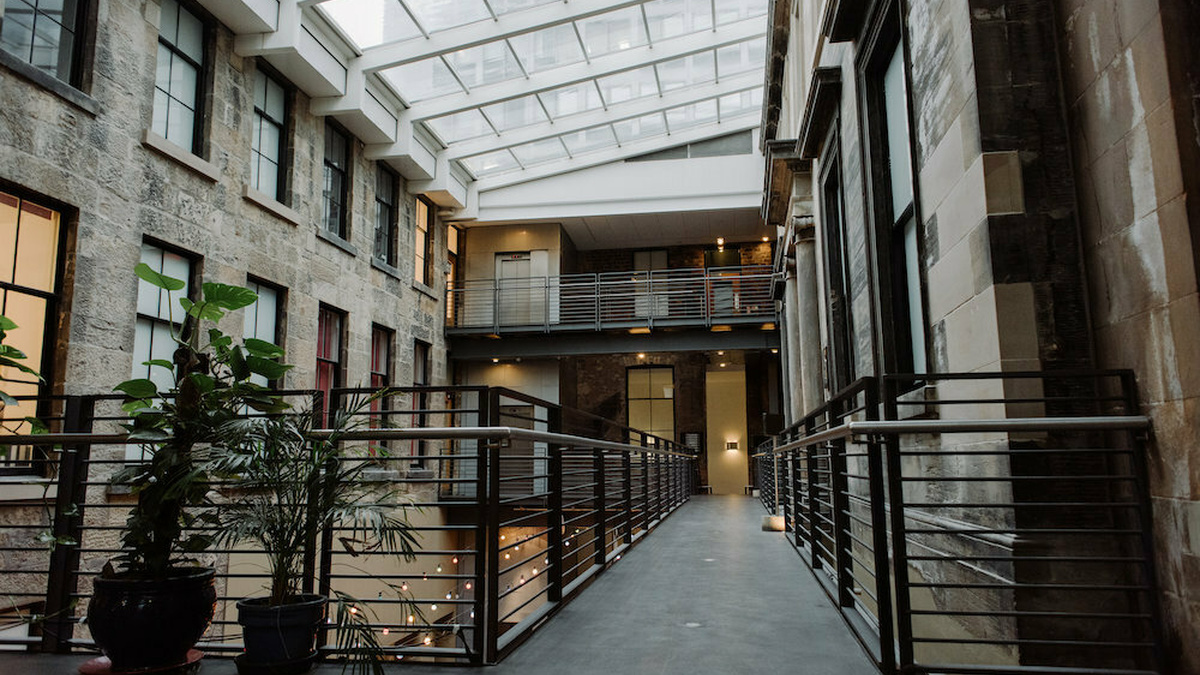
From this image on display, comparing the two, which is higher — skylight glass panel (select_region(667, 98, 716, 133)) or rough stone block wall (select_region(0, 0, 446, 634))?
skylight glass panel (select_region(667, 98, 716, 133))

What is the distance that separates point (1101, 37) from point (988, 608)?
2.05m

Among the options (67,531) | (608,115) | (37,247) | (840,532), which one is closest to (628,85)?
(608,115)

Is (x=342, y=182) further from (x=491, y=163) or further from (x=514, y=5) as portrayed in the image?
(x=491, y=163)

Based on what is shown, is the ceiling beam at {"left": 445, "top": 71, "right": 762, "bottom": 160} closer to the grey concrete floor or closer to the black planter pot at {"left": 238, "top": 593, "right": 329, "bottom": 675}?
the grey concrete floor

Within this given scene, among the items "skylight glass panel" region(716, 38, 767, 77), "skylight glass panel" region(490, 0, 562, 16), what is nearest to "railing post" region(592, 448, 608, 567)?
"skylight glass panel" region(490, 0, 562, 16)

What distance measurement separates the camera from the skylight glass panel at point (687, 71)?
46.1ft

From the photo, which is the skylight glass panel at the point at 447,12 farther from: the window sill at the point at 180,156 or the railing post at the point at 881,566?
the railing post at the point at 881,566

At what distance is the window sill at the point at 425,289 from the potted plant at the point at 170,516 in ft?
39.1

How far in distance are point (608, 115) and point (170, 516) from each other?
1327cm

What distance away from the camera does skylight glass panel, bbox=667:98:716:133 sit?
52.8 feet

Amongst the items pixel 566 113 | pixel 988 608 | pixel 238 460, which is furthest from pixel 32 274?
pixel 566 113

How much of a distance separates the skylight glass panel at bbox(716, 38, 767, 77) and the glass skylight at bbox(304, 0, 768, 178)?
0.08 feet

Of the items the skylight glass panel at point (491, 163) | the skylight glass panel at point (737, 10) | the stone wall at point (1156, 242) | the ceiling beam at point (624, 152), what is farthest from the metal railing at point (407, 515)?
the ceiling beam at point (624, 152)

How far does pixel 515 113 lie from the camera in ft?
46.0
